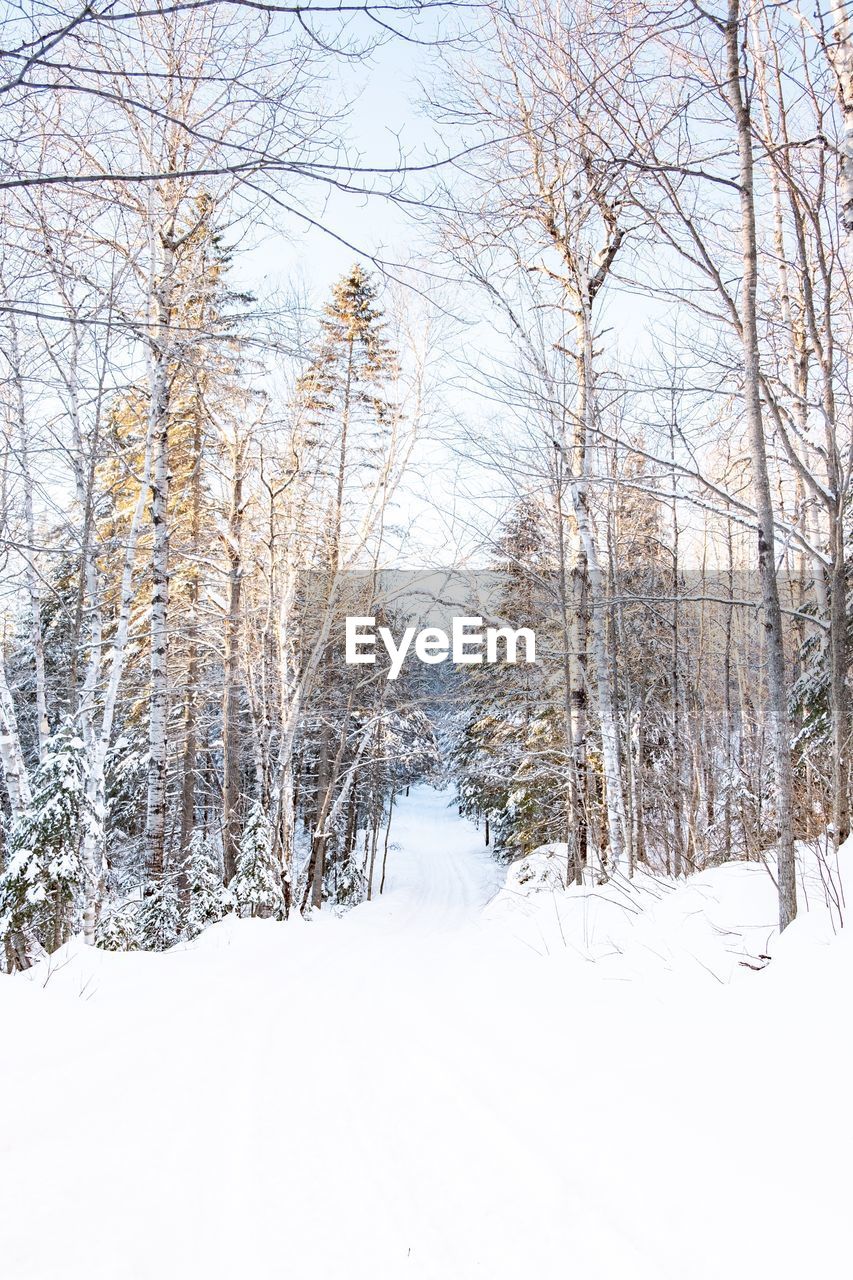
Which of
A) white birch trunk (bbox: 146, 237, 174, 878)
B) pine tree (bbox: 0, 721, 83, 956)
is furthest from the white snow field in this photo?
white birch trunk (bbox: 146, 237, 174, 878)

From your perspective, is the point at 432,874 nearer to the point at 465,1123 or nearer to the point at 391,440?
the point at 391,440

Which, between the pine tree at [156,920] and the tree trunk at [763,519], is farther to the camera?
the pine tree at [156,920]

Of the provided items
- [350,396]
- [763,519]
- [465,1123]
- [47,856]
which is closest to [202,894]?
[47,856]

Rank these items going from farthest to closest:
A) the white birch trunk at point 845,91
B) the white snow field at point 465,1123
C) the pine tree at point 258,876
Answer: the pine tree at point 258,876 → the white birch trunk at point 845,91 → the white snow field at point 465,1123

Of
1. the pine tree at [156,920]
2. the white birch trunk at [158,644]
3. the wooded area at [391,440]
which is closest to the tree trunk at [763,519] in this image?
the wooded area at [391,440]

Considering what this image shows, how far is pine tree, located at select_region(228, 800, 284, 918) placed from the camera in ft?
30.7

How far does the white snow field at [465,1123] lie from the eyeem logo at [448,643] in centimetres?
793

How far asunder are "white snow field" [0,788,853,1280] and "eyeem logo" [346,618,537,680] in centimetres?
793

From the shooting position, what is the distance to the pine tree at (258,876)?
9.35 m

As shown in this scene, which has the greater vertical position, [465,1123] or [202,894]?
[465,1123]

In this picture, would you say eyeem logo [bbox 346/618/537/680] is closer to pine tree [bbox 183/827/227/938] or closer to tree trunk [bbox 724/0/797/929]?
pine tree [bbox 183/827/227/938]

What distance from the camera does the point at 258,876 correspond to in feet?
31.0

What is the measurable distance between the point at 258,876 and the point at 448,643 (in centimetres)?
804

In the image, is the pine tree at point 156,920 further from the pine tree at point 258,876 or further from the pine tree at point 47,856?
the pine tree at point 47,856
